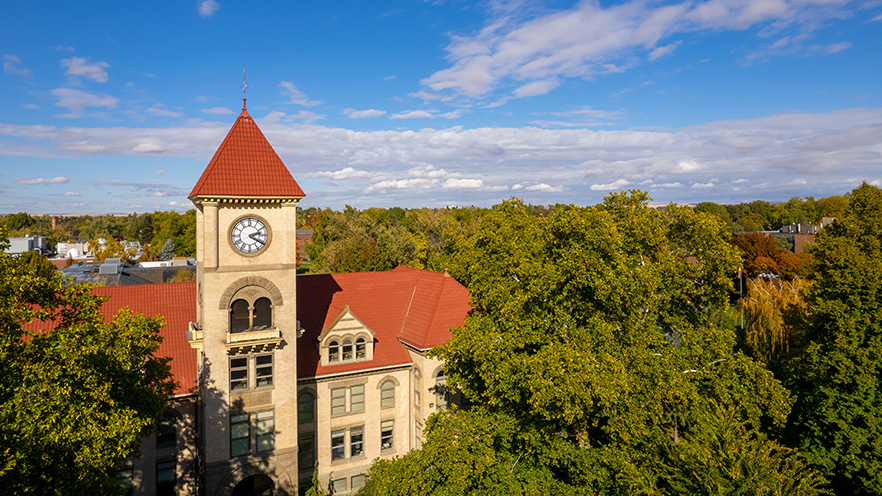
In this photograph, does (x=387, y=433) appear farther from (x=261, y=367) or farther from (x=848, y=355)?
(x=848, y=355)

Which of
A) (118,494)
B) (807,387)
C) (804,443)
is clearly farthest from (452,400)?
(807,387)

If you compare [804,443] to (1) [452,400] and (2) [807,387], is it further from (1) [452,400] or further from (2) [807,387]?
(1) [452,400]

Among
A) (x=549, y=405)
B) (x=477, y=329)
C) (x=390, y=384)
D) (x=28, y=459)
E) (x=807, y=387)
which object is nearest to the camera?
(x=28, y=459)

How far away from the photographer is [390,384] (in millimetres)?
33656

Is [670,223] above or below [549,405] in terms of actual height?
above

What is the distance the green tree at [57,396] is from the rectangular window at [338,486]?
16056mm

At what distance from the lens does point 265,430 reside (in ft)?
92.9

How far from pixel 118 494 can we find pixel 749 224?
192802 millimetres

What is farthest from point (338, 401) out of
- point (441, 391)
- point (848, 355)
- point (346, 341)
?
point (848, 355)

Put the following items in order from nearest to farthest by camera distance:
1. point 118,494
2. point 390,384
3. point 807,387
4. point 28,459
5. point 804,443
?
point 28,459 → point 118,494 → point 804,443 → point 390,384 → point 807,387

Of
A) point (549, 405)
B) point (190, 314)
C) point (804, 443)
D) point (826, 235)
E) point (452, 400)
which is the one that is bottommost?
point (804, 443)

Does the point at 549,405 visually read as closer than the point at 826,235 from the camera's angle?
Yes

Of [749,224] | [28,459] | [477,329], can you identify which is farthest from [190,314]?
[749,224]

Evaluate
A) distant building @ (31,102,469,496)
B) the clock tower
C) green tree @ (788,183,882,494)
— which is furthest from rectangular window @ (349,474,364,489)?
green tree @ (788,183,882,494)
